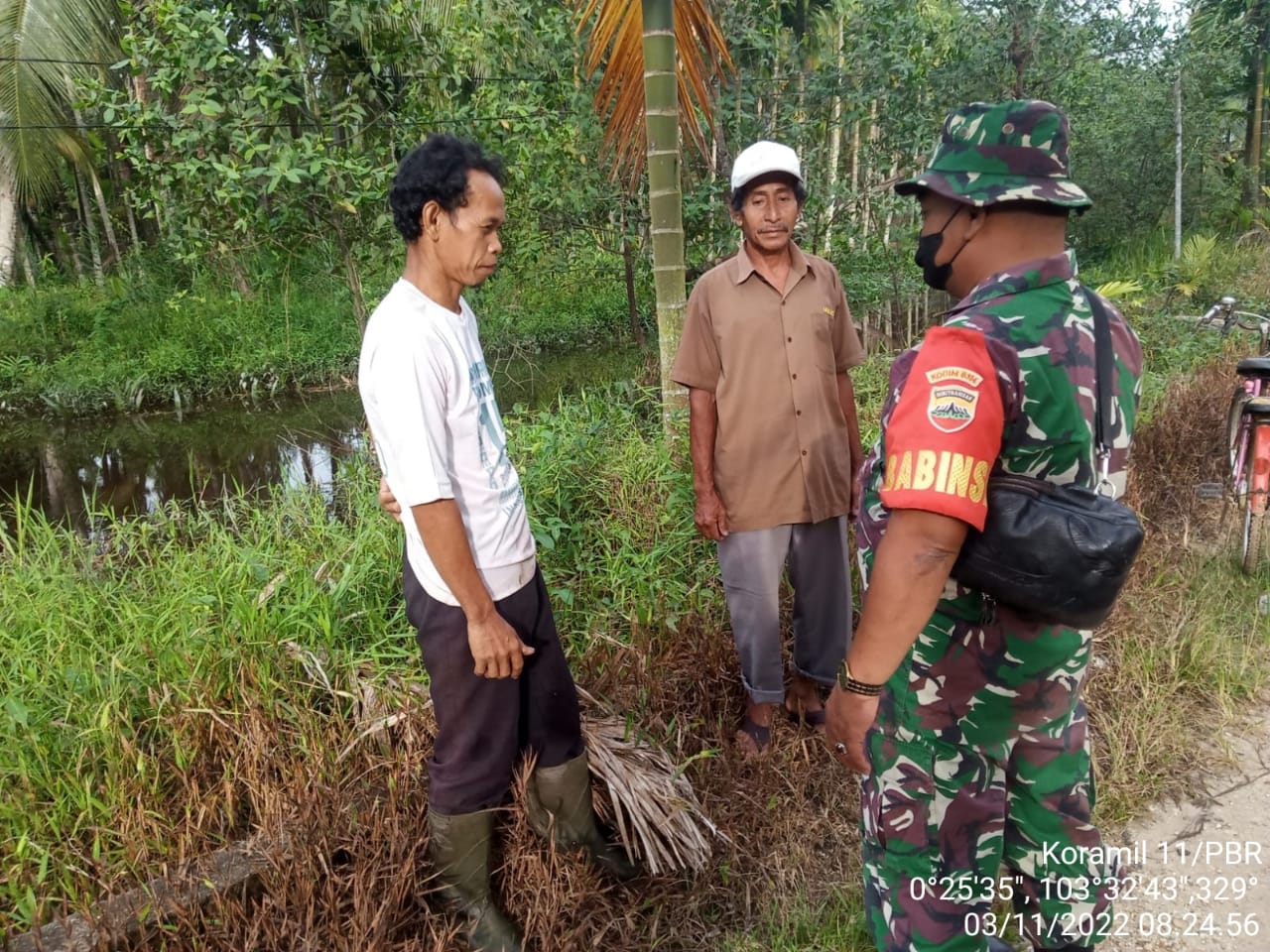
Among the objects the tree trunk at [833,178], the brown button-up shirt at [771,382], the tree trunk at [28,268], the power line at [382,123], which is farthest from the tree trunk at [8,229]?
the brown button-up shirt at [771,382]

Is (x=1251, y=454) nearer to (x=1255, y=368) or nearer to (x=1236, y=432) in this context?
(x=1236, y=432)

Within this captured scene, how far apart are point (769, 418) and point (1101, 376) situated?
1.21 m

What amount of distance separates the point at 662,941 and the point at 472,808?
629 mm

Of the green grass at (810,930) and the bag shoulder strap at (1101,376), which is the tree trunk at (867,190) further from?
the green grass at (810,930)

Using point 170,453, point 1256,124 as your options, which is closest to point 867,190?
point 170,453

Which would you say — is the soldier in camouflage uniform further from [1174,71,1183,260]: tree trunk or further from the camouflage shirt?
[1174,71,1183,260]: tree trunk

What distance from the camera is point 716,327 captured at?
2.62m

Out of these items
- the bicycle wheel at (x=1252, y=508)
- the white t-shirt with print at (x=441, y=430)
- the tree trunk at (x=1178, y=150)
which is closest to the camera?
the white t-shirt with print at (x=441, y=430)

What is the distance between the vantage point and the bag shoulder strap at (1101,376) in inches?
57.3

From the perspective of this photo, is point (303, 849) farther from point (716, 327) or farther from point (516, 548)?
point (716, 327)

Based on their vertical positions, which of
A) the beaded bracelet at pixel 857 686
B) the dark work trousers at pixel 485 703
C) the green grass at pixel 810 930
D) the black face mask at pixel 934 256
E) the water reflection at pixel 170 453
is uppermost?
the black face mask at pixel 934 256

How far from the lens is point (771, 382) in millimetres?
2594

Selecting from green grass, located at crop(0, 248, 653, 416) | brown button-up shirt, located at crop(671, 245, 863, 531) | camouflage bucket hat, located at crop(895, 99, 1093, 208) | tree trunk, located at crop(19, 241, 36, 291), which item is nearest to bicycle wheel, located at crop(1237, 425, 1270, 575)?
brown button-up shirt, located at crop(671, 245, 863, 531)

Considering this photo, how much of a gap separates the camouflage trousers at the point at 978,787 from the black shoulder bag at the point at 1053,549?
166mm
